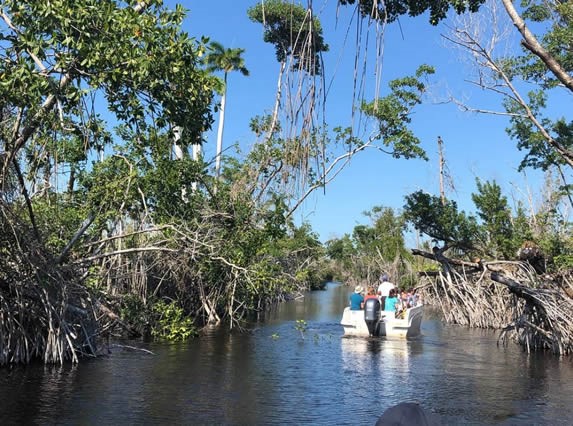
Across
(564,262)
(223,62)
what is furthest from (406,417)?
(223,62)

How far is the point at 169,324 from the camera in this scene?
17.2 m

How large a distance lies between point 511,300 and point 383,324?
4.41m

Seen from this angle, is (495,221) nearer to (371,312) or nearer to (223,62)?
(371,312)

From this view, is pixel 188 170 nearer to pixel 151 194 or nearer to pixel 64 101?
pixel 151 194

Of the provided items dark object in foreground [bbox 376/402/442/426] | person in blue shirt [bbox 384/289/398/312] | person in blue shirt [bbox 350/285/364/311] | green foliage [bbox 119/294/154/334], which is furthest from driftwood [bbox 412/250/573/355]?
dark object in foreground [bbox 376/402/442/426]

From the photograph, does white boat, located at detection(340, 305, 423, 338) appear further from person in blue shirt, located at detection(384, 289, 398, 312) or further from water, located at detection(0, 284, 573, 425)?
water, located at detection(0, 284, 573, 425)

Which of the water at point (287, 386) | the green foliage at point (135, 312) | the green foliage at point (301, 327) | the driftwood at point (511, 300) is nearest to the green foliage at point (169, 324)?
the green foliage at point (135, 312)

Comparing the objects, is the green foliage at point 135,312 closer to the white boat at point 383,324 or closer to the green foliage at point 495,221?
the white boat at point 383,324

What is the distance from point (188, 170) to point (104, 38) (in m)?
9.18

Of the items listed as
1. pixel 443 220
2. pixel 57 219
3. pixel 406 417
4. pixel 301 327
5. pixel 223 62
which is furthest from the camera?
pixel 223 62

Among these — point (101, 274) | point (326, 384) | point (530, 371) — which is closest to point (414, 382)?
point (326, 384)

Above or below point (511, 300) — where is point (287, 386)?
below

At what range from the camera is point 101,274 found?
660 inches

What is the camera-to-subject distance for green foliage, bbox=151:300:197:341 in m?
16.8
